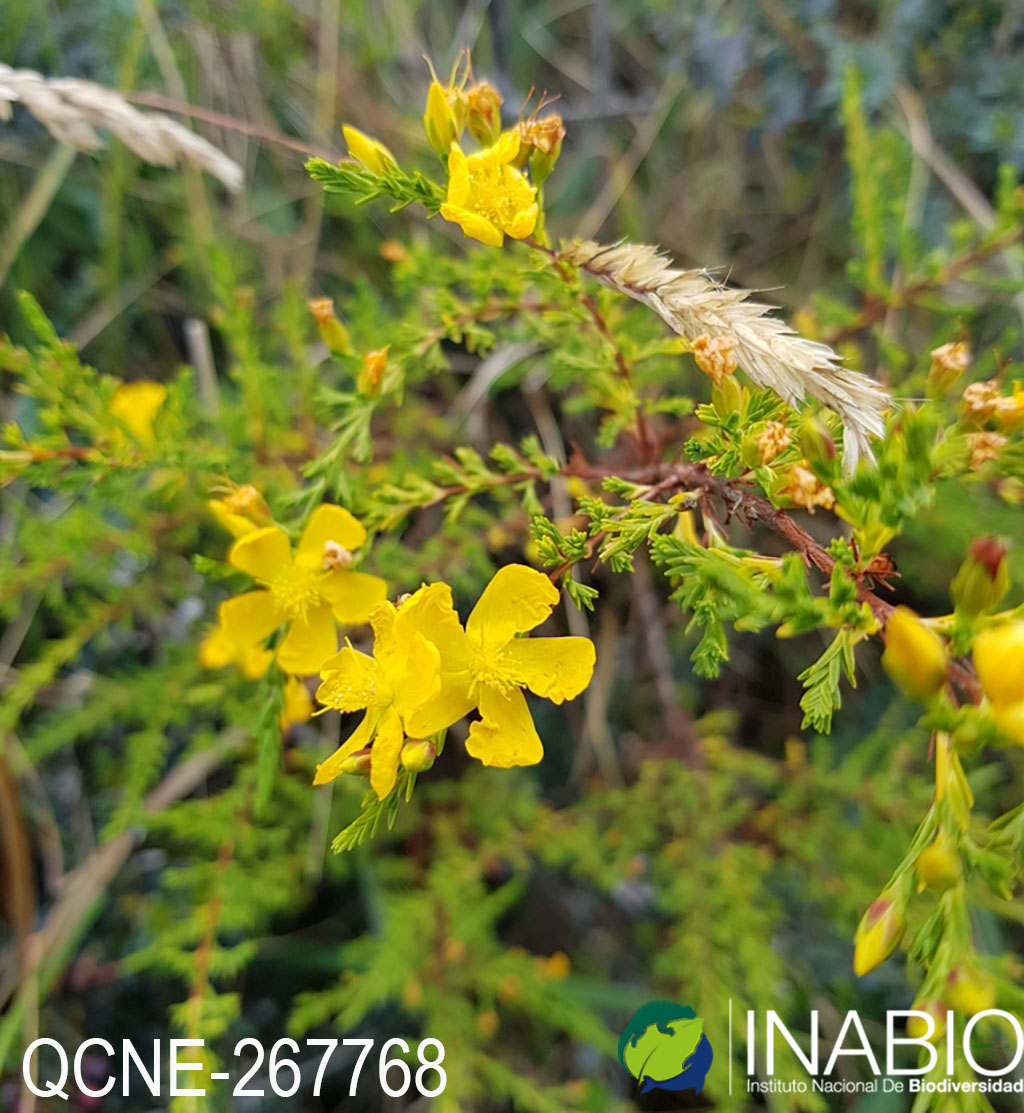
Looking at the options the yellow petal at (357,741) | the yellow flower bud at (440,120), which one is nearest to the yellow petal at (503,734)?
the yellow petal at (357,741)

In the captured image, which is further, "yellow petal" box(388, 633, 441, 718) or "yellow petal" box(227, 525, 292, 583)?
"yellow petal" box(227, 525, 292, 583)

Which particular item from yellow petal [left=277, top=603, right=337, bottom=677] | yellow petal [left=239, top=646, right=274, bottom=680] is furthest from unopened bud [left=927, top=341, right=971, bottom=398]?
yellow petal [left=239, top=646, right=274, bottom=680]

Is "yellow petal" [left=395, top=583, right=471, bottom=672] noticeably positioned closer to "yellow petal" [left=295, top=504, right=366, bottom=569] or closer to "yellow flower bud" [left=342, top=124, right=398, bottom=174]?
"yellow petal" [left=295, top=504, right=366, bottom=569]

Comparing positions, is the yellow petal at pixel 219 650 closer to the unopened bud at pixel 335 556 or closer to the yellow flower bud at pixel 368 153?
the unopened bud at pixel 335 556

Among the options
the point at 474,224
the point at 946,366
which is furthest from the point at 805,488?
the point at 474,224

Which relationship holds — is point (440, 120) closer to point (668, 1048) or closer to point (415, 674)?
point (415, 674)

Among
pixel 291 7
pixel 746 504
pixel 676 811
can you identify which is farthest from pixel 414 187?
pixel 291 7

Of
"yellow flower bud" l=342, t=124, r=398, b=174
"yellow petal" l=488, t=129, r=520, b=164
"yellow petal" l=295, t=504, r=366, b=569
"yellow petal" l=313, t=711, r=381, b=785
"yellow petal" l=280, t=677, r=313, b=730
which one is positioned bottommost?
"yellow petal" l=313, t=711, r=381, b=785
